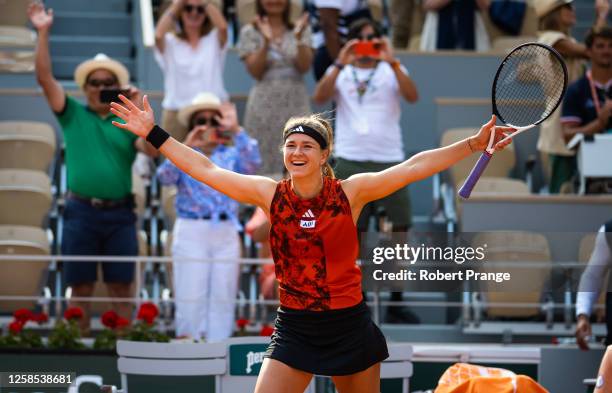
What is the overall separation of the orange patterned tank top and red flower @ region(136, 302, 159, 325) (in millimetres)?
2472

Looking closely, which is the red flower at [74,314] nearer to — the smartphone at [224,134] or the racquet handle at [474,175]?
the smartphone at [224,134]

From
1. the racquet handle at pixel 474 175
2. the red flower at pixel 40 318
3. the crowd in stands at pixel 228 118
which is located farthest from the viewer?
the crowd in stands at pixel 228 118

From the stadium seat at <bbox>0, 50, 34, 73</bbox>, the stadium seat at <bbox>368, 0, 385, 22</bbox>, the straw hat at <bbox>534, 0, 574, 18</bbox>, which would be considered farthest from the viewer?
the stadium seat at <bbox>368, 0, 385, 22</bbox>

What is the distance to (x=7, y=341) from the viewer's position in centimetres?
848

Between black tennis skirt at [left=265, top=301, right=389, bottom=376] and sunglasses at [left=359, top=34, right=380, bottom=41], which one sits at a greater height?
sunglasses at [left=359, top=34, right=380, bottom=41]

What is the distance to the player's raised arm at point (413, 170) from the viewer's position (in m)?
6.22

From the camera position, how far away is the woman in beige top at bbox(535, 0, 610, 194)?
10609mm

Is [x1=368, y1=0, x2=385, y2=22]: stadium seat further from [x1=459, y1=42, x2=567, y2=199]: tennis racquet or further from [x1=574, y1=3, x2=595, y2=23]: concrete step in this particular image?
[x1=459, y1=42, x2=567, y2=199]: tennis racquet

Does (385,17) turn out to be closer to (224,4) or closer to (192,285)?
(224,4)

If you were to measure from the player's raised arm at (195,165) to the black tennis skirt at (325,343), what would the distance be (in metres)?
0.60

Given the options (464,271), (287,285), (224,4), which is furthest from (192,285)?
(224,4)

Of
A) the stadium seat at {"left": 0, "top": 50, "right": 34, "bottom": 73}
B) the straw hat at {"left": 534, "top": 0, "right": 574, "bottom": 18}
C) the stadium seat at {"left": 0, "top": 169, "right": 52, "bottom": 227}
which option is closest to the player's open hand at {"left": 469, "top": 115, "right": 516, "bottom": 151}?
the stadium seat at {"left": 0, "top": 169, "right": 52, "bottom": 227}

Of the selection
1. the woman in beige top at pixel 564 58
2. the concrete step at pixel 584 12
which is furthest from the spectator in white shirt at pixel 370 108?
the concrete step at pixel 584 12

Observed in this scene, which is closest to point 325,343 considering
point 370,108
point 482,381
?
point 482,381
